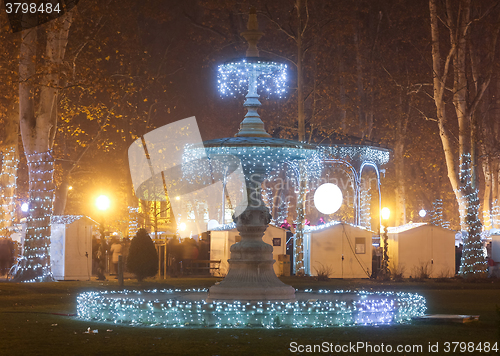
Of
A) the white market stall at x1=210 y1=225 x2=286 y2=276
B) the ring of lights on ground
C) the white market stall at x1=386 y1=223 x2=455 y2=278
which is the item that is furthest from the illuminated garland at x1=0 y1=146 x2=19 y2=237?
the ring of lights on ground

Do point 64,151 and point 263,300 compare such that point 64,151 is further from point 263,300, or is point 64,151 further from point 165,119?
point 263,300

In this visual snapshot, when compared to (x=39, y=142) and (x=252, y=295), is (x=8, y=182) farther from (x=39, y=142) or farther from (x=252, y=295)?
(x=252, y=295)

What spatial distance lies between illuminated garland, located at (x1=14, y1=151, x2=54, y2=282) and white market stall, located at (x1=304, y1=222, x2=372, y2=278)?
9.53 m

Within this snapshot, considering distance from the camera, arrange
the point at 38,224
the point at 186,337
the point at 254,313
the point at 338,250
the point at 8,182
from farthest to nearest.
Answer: the point at 8,182 → the point at 338,250 → the point at 38,224 → the point at 254,313 → the point at 186,337

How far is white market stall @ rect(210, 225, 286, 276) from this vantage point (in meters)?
25.7

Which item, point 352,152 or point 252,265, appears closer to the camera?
point 252,265

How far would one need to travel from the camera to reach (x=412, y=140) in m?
42.5

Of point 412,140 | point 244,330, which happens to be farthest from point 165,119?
point 244,330

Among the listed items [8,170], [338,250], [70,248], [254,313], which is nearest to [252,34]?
[254,313]

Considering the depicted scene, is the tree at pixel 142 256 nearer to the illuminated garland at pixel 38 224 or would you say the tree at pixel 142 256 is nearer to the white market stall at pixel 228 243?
the illuminated garland at pixel 38 224

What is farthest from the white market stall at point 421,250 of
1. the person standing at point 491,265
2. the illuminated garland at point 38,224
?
the illuminated garland at point 38,224

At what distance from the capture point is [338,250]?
82.5ft

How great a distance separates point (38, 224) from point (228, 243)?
25.3 feet

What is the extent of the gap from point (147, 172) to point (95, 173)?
134 inches
